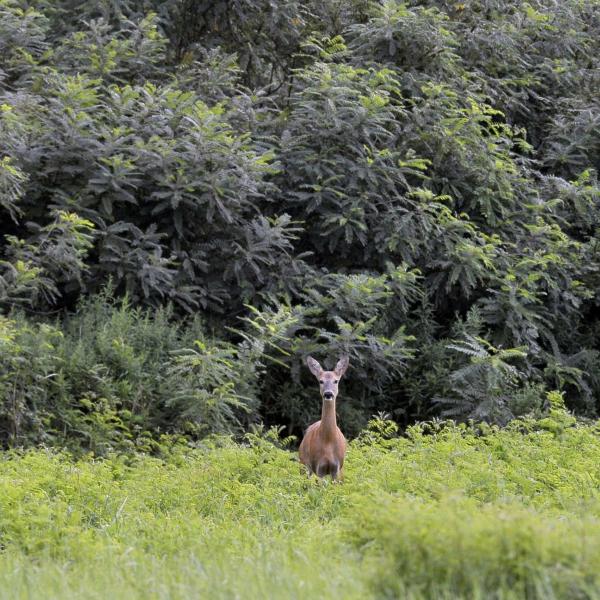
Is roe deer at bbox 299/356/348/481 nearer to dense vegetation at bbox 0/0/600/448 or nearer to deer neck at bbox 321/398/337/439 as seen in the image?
deer neck at bbox 321/398/337/439

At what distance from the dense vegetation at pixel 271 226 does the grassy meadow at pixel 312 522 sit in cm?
165

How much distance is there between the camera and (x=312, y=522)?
27.8ft

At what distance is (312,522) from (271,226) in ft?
23.4

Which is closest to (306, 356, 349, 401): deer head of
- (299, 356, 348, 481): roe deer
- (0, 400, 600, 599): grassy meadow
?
(299, 356, 348, 481): roe deer

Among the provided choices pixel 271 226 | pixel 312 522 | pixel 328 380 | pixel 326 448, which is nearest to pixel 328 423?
pixel 326 448

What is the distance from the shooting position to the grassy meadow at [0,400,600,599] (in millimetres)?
5355

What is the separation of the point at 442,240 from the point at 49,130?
472 centimetres

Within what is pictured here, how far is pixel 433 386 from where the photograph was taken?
48.7 feet

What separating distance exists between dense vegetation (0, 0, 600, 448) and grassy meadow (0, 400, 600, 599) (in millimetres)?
1649

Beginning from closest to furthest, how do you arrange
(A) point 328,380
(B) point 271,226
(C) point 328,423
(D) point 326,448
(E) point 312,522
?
(E) point 312,522 < (D) point 326,448 < (C) point 328,423 < (A) point 328,380 < (B) point 271,226

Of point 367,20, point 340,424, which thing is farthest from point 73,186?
point 367,20

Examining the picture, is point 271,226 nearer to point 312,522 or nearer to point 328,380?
point 328,380

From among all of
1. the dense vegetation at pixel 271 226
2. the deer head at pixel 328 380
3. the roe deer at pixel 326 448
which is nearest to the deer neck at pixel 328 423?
the roe deer at pixel 326 448

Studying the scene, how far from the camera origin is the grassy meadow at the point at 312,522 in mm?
5355
